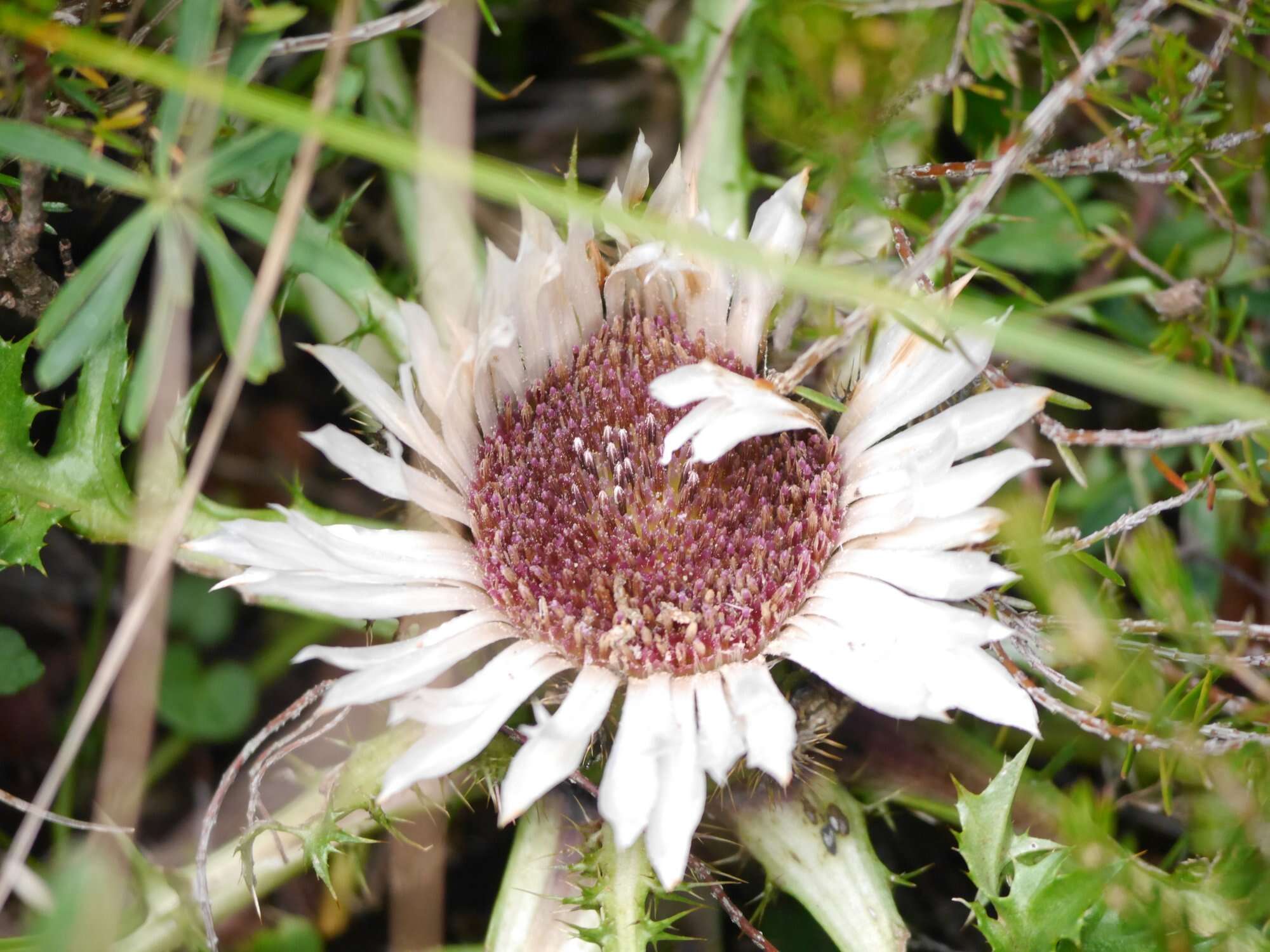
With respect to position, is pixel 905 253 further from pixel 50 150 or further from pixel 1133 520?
pixel 50 150

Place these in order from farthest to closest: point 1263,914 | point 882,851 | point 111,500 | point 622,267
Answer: point 882,851
point 111,500
point 622,267
point 1263,914

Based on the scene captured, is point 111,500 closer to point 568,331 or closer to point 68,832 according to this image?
point 68,832

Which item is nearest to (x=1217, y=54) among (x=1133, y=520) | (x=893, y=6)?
(x=893, y=6)

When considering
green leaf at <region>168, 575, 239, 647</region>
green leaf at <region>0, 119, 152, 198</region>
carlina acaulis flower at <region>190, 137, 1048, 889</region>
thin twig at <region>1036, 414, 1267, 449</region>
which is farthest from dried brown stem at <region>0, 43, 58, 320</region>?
thin twig at <region>1036, 414, 1267, 449</region>

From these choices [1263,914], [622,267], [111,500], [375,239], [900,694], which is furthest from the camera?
[375,239]

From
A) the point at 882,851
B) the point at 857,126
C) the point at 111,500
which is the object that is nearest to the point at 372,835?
the point at 111,500

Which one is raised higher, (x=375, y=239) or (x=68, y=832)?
(x=375, y=239)

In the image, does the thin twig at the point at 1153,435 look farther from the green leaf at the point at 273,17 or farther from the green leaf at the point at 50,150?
the green leaf at the point at 50,150
